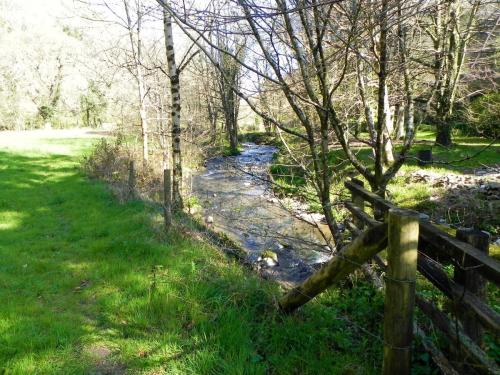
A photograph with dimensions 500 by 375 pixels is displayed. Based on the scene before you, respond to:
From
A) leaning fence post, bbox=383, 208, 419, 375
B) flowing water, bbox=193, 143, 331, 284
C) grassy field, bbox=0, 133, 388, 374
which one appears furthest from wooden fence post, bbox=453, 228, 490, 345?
flowing water, bbox=193, 143, 331, 284

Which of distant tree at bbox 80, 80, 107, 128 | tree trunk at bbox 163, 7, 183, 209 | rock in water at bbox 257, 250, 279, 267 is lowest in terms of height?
rock in water at bbox 257, 250, 279, 267

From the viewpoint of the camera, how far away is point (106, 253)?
671 centimetres

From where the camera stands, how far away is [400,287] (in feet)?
8.16

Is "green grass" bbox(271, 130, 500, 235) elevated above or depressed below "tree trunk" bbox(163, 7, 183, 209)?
below

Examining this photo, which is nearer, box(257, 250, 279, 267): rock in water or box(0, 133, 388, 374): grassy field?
box(0, 133, 388, 374): grassy field

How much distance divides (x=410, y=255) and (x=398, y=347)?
0.69 m

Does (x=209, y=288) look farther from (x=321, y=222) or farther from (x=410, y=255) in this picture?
(x=321, y=222)

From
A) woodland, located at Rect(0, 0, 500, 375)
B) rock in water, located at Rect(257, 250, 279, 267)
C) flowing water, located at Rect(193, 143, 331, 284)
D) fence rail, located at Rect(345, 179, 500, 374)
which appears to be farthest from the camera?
rock in water, located at Rect(257, 250, 279, 267)

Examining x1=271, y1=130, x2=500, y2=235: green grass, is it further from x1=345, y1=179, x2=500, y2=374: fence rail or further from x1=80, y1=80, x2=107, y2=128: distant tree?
x1=80, y1=80, x2=107, y2=128: distant tree

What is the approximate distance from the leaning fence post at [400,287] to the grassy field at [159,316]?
0.68 m

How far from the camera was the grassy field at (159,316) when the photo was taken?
3631 mm

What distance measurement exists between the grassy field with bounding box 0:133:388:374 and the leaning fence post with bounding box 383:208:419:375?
0.68 meters

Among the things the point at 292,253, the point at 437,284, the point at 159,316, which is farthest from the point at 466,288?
the point at 292,253

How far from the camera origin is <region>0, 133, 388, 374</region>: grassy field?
11.9 feet
